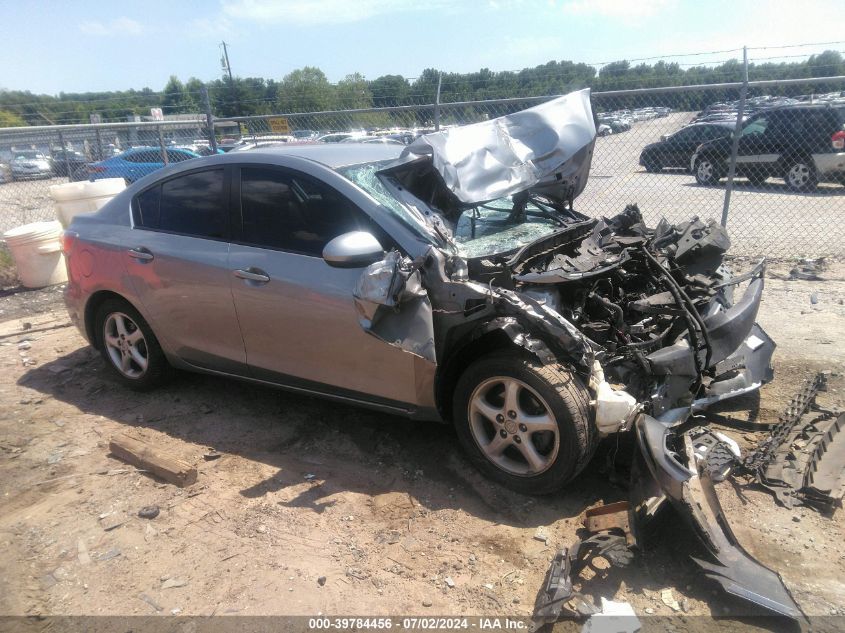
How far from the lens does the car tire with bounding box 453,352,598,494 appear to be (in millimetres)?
2957

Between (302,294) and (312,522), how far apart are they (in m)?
1.24

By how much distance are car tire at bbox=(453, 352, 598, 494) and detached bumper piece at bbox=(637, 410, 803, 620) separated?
1.05 feet

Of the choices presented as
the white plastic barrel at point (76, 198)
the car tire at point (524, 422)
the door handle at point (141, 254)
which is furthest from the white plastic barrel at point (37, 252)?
the car tire at point (524, 422)

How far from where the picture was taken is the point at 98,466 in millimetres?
3771

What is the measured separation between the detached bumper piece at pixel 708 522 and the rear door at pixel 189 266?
2.55 meters

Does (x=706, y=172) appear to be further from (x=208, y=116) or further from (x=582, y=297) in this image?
(x=582, y=297)

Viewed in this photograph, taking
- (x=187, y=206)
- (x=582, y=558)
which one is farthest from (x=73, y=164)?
(x=582, y=558)

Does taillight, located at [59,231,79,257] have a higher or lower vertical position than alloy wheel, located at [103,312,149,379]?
higher

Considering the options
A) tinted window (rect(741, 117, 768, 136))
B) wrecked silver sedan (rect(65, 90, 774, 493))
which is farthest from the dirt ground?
tinted window (rect(741, 117, 768, 136))

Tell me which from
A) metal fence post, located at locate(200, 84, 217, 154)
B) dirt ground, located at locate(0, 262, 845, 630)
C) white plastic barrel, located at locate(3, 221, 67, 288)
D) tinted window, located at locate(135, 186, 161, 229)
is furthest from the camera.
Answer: metal fence post, located at locate(200, 84, 217, 154)

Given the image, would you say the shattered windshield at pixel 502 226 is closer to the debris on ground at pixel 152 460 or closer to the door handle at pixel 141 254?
the debris on ground at pixel 152 460

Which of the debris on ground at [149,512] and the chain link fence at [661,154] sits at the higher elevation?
the chain link fence at [661,154]

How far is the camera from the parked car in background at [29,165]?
13.4 metres

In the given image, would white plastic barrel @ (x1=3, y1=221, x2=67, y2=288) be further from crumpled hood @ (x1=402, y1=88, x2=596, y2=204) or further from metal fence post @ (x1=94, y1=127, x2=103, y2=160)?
crumpled hood @ (x1=402, y1=88, x2=596, y2=204)
